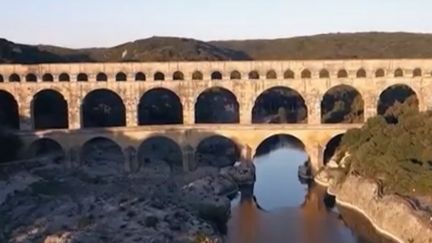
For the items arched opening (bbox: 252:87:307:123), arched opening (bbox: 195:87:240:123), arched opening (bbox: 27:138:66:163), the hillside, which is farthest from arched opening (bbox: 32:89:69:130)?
the hillside

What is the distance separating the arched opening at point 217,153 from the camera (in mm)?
47763

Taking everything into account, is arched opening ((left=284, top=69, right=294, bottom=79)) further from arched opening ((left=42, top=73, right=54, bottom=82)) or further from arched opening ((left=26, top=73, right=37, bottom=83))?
arched opening ((left=26, top=73, right=37, bottom=83))

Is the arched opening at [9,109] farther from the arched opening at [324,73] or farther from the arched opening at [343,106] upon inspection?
the arched opening at [343,106]

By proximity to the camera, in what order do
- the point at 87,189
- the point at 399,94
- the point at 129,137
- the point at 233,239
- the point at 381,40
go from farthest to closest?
1. the point at 381,40
2. the point at 399,94
3. the point at 129,137
4. the point at 87,189
5. the point at 233,239

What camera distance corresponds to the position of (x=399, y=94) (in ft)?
191

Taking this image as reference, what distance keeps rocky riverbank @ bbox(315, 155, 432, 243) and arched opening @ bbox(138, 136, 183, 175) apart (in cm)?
1045

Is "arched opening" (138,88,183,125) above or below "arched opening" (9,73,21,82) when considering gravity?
below

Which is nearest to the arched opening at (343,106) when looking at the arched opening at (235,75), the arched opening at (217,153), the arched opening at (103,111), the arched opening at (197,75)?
the arched opening at (235,75)

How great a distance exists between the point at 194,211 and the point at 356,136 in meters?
12.7

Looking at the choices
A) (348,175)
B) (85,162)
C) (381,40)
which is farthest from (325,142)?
(381,40)

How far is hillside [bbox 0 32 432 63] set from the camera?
90125mm

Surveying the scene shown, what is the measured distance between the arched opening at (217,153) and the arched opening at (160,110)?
3.05 m

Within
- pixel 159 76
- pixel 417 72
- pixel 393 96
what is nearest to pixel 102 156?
pixel 159 76

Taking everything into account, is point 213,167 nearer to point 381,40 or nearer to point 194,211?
point 194,211
